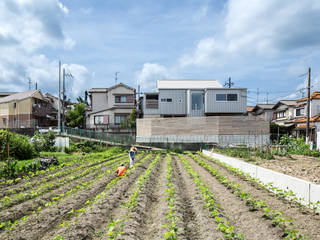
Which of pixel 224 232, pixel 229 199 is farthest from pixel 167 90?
pixel 224 232

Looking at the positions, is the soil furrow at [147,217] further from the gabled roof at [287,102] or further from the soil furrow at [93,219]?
the gabled roof at [287,102]

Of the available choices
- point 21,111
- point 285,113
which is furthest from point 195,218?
point 21,111

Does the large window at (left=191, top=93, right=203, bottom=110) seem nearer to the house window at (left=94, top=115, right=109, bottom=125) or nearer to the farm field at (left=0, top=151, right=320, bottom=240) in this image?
the house window at (left=94, top=115, right=109, bottom=125)

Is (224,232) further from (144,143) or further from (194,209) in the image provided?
(144,143)

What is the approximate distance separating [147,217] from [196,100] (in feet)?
75.0

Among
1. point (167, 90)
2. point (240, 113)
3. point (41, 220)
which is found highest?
point (167, 90)

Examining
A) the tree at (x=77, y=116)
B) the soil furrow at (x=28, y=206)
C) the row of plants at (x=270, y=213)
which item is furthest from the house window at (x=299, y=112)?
the soil furrow at (x=28, y=206)

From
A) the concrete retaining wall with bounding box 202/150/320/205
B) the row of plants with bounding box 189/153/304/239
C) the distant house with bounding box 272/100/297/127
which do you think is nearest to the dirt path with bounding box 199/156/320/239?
the row of plants with bounding box 189/153/304/239

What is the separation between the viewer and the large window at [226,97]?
1045 inches

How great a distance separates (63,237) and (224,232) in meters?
2.70

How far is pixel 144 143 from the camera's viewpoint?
2375 centimetres

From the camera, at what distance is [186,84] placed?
2975 centimetres

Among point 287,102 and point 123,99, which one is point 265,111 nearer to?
point 287,102

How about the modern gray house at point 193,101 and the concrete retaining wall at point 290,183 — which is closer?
the concrete retaining wall at point 290,183
